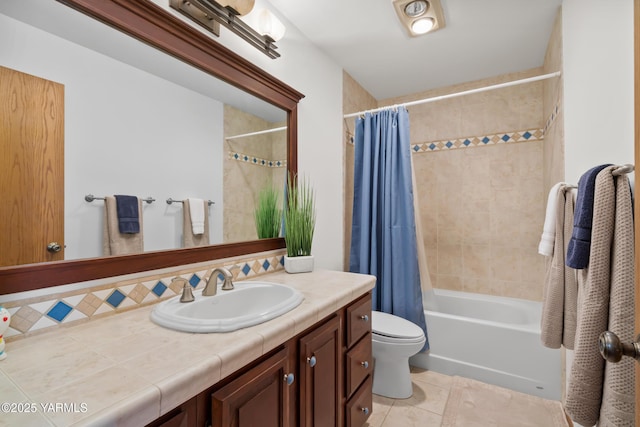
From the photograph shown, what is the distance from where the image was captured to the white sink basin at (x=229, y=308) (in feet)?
2.87

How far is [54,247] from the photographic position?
0.90 meters

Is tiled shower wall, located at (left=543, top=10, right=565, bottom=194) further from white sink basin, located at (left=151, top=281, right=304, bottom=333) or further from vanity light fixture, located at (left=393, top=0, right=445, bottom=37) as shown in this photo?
white sink basin, located at (left=151, top=281, right=304, bottom=333)

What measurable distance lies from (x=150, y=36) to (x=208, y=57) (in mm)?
262

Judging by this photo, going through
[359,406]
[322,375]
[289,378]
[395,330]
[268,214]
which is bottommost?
[359,406]

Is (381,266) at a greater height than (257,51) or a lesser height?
lesser

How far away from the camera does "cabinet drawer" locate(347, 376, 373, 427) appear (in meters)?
1.39

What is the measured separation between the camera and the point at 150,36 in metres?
1.12

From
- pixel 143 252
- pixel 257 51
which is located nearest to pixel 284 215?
pixel 143 252

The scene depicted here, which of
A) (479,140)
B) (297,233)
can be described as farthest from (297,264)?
(479,140)

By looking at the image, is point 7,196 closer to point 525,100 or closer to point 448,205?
point 448,205

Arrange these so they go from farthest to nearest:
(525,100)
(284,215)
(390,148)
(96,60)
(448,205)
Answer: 1. (448,205)
2. (525,100)
3. (390,148)
4. (284,215)
5. (96,60)

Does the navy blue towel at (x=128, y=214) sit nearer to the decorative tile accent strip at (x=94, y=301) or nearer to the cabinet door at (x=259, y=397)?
the decorative tile accent strip at (x=94, y=301)

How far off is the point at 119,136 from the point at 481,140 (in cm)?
280

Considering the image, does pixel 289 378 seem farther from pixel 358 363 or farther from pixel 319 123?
pixel 319 123
